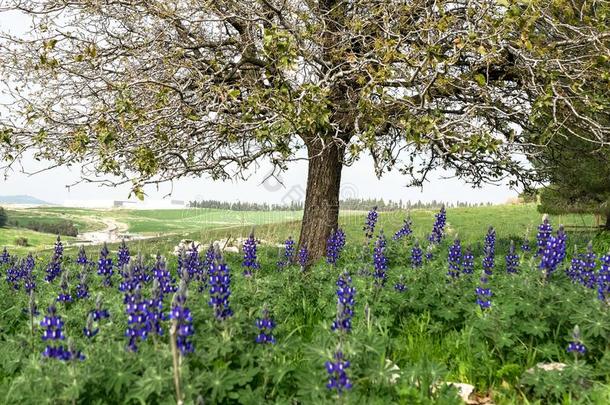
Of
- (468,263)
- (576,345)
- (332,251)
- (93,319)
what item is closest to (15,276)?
(93,319)

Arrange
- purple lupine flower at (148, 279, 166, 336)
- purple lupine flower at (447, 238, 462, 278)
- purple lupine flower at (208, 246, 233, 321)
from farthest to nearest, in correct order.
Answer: purple lupine flower at (447, 238, 462, 278)
purple lupine flower at (208, 246, 233, 321)
purple lupine flower at (148, 279, 166, 336)

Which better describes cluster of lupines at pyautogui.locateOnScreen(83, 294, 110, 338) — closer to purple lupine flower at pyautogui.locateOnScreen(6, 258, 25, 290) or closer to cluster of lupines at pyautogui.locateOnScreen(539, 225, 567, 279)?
purple lupine flower at pyautogui.locateOnScreen(6, 258, 25, 290)

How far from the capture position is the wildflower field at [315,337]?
14.0ft

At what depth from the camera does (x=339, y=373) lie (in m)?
4.06

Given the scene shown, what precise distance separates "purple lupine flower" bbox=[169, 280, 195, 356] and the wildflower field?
0.04 feet

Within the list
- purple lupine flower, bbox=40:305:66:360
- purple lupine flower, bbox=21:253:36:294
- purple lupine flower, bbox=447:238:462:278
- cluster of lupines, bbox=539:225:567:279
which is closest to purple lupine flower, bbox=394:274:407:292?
purple lupine flower, bbox=447:238:462:278

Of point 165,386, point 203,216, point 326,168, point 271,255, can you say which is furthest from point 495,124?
point 203,216

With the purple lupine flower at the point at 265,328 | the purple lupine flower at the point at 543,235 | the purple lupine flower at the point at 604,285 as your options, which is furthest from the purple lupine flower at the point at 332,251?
the purple lupine flower at the point at 265,328

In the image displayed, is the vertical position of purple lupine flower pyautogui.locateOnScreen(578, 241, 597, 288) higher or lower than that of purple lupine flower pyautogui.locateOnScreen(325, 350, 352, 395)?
higher

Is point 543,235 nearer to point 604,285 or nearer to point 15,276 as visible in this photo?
point 604,285

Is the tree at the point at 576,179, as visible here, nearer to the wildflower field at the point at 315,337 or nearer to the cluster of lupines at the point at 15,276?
the wildflower field at the point at 315,337

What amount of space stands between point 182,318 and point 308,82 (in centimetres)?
600

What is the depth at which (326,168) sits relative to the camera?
39.0 feet

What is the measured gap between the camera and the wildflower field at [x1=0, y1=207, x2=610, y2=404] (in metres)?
4.27
